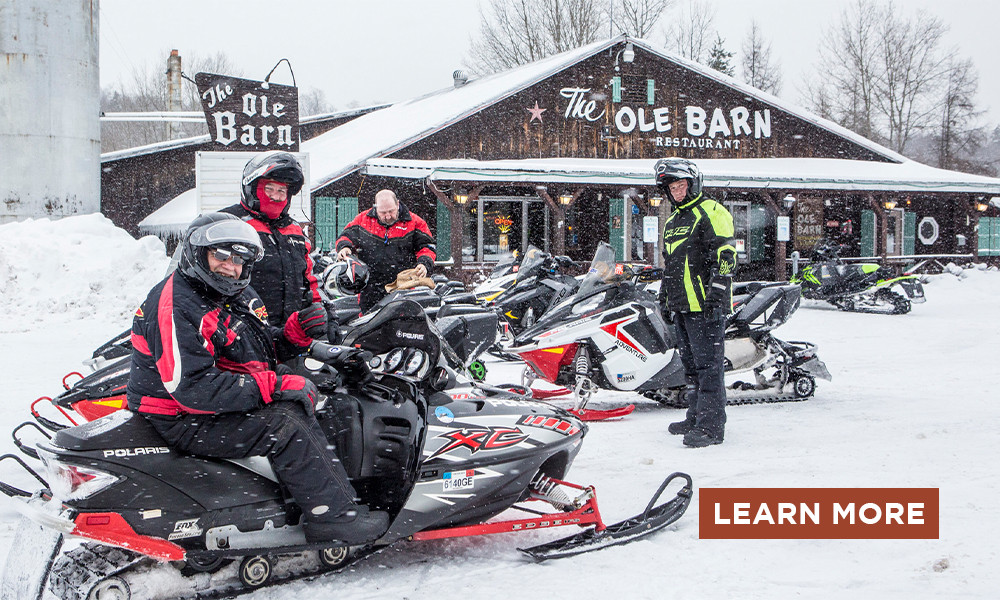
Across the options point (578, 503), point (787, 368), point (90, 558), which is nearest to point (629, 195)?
point (787, 368)

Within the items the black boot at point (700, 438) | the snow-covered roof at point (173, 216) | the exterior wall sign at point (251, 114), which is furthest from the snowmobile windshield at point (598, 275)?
the snow-covered roof at point (173, 216)

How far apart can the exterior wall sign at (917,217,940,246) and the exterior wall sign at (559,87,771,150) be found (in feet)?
17.6

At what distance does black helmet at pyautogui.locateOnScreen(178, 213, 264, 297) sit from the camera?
2682mm

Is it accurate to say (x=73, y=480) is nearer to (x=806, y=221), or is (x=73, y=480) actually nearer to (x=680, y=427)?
(x=680, y=427)

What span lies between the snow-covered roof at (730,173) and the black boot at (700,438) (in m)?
10.1

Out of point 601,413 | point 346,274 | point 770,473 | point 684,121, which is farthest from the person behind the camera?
point 684,121

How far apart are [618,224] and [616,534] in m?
14.8

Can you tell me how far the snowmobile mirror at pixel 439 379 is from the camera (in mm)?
3245

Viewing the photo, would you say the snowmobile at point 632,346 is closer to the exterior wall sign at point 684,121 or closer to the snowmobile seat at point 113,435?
the snowmobile seat at point 113,435

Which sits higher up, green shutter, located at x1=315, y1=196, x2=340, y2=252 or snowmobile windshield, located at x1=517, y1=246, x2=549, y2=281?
green shutter, located at x1=315, y1=196, x2=340, y2=252

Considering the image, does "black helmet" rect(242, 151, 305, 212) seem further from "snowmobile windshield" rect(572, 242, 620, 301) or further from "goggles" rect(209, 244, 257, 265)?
"snowmobile windshield" rect(572, 242, 620, 301)

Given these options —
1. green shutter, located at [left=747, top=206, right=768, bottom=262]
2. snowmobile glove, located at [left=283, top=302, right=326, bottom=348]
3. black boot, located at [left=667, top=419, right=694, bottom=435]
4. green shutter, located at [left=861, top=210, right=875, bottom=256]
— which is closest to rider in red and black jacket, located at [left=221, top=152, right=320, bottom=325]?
snowmobile glove, located at [left=283, top=302, right=326, bottom=348]

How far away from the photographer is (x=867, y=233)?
20.2 m

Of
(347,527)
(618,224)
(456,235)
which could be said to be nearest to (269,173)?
(347,527)
